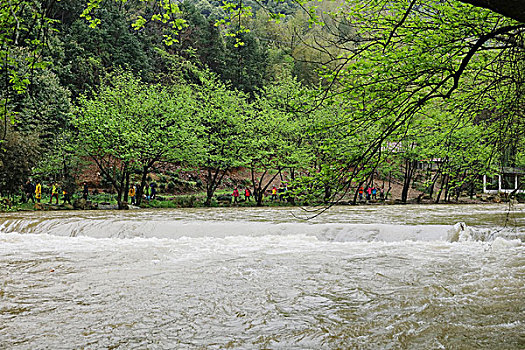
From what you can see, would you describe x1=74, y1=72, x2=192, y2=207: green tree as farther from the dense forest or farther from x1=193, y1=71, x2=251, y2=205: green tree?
x1=193, y1=71, x2=251, y2=205: green tree

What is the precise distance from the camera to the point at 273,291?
20.1ft

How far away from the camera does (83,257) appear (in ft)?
29.3

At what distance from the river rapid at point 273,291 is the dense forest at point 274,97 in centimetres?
146

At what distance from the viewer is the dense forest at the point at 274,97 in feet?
15.1

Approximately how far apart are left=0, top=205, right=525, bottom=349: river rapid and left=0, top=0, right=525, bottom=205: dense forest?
4.79 ft

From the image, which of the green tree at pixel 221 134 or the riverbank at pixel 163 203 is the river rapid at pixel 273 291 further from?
the green tree at pixel 221 134

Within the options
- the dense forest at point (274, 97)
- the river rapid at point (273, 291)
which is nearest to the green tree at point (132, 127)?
the dense forest at point (274, 97)

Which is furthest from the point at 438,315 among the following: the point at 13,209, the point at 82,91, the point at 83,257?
the point at 82,91

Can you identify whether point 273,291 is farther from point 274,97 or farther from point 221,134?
point 274,97

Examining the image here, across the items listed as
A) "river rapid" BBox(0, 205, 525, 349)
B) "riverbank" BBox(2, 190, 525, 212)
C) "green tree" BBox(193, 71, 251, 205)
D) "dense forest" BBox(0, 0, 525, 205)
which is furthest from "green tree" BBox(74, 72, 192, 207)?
"river rapid" BBox(0, 205, 525, 349)

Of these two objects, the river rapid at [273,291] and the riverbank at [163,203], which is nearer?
the river rapid at [273,291]

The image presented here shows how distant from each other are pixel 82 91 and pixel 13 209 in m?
20.2

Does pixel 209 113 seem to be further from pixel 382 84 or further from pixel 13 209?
pixel 382 84

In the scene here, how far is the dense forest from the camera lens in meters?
4.61
